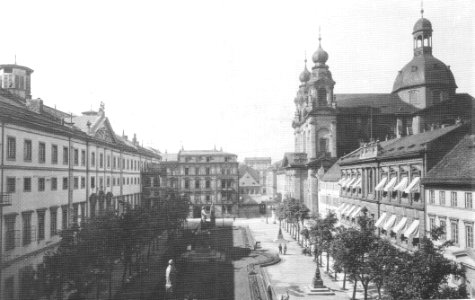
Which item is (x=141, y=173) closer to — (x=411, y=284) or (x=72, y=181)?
(x=72, y=181)

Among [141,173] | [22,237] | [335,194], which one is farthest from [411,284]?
[141,173]

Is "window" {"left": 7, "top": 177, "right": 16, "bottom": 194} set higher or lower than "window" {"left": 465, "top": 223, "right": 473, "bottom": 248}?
higher

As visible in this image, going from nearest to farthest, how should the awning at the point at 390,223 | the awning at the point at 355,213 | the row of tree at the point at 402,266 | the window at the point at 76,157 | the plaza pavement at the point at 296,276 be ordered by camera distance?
the row of tree at the point at 402,266
the plaza pavement at the point at 296,276
the awning at the point at 390,223
the window at the point at 76,157
the awning at the point at 355,213

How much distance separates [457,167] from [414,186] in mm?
4733

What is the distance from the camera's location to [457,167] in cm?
2995

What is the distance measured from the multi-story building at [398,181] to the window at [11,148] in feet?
98.0

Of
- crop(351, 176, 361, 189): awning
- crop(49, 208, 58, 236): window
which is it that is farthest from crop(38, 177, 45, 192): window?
crop(351, 176, 361, 189): awning

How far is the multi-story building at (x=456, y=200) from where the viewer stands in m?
26.1

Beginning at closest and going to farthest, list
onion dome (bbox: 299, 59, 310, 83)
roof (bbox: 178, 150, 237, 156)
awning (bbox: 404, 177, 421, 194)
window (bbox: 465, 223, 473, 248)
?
window (bbox: 465, 223, 473, 248), awning (bbox: 404, 177, 421, 194), roof (bbox: 178, 150, 237, 156), onion dome (bbox: 299, 59, 310, 83)

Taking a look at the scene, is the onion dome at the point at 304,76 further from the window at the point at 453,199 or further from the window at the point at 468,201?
the window at the point at 468,201

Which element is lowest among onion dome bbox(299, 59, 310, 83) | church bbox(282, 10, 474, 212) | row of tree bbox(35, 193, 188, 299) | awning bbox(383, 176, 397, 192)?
row of tree bbox(35, 193, 188, 299)

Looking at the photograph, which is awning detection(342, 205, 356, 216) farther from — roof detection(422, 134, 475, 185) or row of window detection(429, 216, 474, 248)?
row of window detection(429, 216, 474, 248)

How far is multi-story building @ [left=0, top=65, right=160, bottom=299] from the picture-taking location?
86.9ft

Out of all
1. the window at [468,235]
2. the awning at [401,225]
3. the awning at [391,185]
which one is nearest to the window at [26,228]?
the awning at [401,225]
